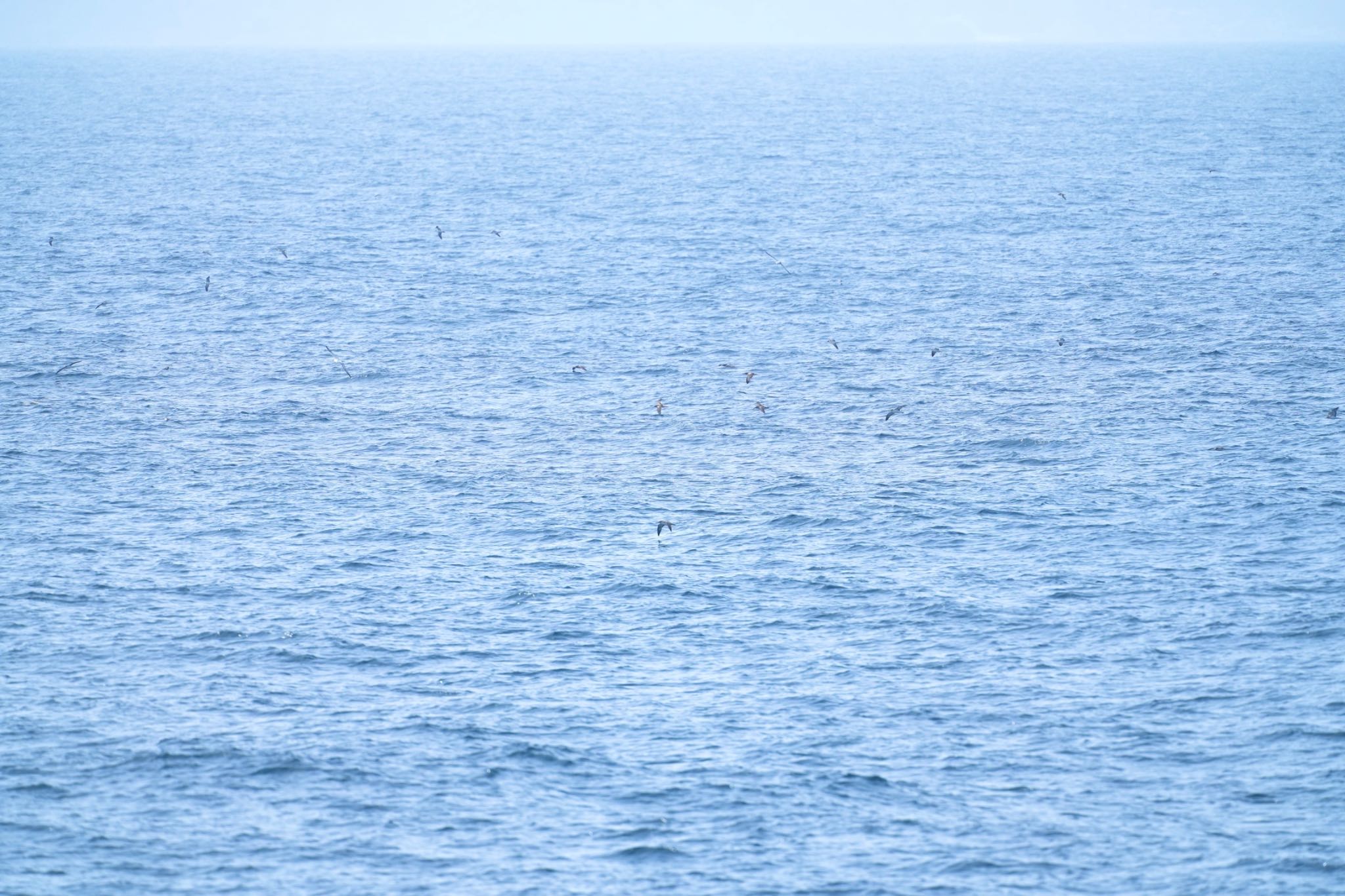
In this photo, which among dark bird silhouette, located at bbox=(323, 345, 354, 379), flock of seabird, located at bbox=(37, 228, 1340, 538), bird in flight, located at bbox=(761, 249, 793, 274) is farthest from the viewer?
bird in flight, located at bbox=(761, 249, 793, 274)

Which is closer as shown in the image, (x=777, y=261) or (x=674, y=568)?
(x=674, y=568)

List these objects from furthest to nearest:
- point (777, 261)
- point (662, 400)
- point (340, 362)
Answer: point (777, 261)
point (340, 362)
point (662, 400)

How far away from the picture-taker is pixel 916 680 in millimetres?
48562

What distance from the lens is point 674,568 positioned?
56562 mm

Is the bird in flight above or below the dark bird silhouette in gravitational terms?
above

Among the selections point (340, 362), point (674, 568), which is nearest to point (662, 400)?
point (340, 362)

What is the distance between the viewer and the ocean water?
41344 mm

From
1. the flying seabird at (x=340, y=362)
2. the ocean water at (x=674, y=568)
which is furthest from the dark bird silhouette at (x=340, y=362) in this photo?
the ocean water at (x=674, y=568)

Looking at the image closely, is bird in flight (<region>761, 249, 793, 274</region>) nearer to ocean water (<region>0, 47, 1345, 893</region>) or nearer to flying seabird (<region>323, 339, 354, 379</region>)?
ocean water (<region>0, 47, 1345, 893</region>)

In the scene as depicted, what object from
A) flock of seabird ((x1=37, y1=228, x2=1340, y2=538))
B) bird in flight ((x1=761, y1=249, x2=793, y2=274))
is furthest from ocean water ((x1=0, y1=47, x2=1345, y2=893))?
bird in flight ((x1=761, y1=249, x2=793, y2=274))

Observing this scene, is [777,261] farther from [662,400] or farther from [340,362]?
[340,362]

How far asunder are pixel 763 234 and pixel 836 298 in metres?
21.6

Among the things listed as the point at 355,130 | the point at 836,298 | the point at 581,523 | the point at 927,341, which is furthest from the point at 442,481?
the point at 355,130

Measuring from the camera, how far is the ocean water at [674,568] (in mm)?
41344
